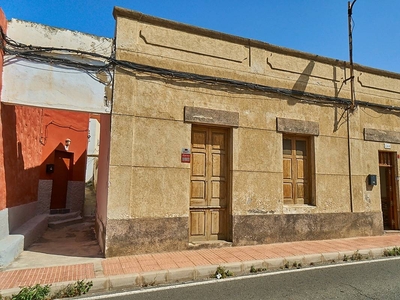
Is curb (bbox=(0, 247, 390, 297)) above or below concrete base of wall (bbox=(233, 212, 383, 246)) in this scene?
below

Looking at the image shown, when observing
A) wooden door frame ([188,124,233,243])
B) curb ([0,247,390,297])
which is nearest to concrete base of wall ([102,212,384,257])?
wooden door frame ([188,124,233,243])

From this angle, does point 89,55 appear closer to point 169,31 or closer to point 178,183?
point 169,31

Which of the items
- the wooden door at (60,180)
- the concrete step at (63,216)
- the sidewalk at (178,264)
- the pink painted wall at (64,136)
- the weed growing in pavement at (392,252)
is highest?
the pink painted wall at (64,136)

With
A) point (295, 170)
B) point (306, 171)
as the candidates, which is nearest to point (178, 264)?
point (295, 170)

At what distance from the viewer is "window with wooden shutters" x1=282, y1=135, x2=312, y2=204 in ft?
25.9

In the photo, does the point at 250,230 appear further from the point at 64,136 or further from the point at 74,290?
the point at 64,136

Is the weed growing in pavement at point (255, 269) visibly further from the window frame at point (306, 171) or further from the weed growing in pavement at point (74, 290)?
the weed growing in pavement at point (74, 290)

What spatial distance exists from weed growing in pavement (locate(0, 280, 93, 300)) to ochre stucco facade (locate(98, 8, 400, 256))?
4.95ft

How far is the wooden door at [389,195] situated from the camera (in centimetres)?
934

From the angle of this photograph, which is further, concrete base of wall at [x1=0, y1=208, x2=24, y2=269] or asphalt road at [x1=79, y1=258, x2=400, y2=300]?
concrete base of wall at [x1=0, y1=208, x2=24, y2=269]

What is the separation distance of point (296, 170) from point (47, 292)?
6.44 m

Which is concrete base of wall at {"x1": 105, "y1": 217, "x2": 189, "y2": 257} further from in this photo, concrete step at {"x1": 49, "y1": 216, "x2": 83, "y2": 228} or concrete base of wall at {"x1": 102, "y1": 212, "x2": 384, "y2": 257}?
concrete step at {"x1": 49, "y1": 216, "x2": 83, "y2": 228}

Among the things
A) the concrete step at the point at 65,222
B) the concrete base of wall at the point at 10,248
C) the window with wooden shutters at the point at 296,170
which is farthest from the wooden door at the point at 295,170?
the concrete step at the point at 65,222

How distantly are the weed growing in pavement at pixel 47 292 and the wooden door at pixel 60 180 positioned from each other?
24.2 feet
